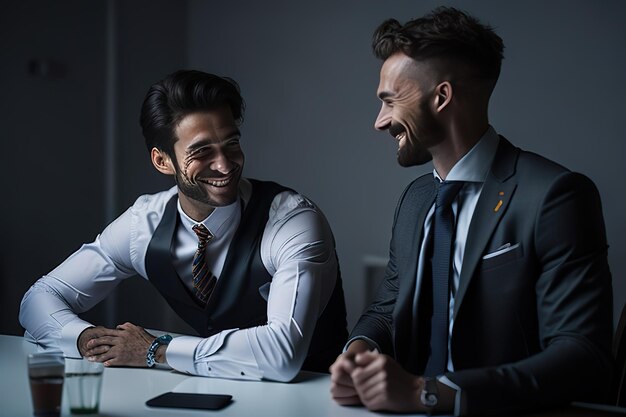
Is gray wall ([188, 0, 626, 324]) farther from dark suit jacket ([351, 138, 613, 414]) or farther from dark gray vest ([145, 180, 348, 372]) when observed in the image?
dark suit jacket ([351, 138, 613, 414])

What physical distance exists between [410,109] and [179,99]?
770 mm

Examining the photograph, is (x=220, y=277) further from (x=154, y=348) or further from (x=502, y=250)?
(x=502, y=250)

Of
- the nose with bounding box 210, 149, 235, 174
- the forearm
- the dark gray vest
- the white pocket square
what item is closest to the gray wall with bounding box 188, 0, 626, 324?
the dark gray vest

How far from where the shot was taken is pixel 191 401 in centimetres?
159

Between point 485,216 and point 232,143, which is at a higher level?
point 232,143

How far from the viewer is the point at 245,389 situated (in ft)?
5.68

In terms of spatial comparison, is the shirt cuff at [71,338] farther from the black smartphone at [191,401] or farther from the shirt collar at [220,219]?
the black smartphone at [191,401]

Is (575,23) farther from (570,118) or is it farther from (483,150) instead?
(483,150)

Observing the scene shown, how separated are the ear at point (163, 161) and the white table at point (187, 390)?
2.46 feet

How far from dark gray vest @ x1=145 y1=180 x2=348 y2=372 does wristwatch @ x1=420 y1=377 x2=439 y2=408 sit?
0.90 metres

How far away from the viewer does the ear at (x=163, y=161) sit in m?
2.49

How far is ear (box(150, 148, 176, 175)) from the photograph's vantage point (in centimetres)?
249

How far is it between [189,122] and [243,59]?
7.40 ft

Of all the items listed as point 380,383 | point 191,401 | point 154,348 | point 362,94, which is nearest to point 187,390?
point 191,401
